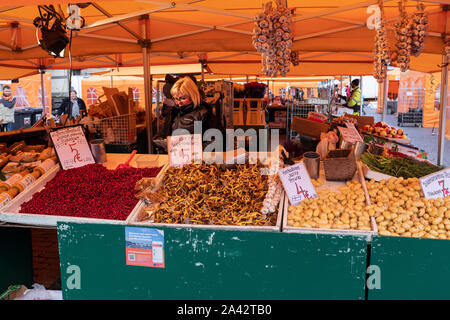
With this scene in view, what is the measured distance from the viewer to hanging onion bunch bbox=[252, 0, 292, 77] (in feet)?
10.9

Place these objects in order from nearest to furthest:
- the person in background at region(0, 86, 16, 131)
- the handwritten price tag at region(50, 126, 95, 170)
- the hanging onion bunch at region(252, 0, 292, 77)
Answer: the handwritten price tag at region(50, 126, 95, 170) → the hanging onion bunch at region(252, 0, 292, 77) → the person in background at region(0, 86, 16, 131)

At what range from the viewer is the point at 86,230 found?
2143 millimetres

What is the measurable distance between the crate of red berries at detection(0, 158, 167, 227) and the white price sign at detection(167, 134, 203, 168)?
0.14 metres

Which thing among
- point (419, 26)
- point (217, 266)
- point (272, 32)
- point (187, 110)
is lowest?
point (217, 266)

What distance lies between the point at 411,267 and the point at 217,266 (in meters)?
0.97

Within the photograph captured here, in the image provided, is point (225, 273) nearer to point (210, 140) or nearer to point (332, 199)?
point (332, 199)

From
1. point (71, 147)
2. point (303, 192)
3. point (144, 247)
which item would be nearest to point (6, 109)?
point (71, 147)

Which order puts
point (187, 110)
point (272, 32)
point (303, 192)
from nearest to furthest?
point (303, 192) → point (272, 32) → point (187, 110)

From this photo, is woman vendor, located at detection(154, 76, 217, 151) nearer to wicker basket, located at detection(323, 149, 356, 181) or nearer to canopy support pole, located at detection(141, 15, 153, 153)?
canopy support pole, located at detection(141, 15, 153, 153)

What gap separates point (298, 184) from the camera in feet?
7.59

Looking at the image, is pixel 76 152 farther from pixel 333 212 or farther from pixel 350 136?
pixel 350 136

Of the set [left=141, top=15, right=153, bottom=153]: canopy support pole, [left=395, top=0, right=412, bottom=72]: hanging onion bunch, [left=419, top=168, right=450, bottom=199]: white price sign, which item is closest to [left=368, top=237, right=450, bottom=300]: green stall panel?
[left=419, top=168, right=450, bottom=199]: white price sign

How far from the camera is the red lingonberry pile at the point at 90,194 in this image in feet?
7.73

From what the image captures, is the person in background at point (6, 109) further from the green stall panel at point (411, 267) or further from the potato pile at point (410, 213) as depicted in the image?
the green stall panel at point (411, 267)
